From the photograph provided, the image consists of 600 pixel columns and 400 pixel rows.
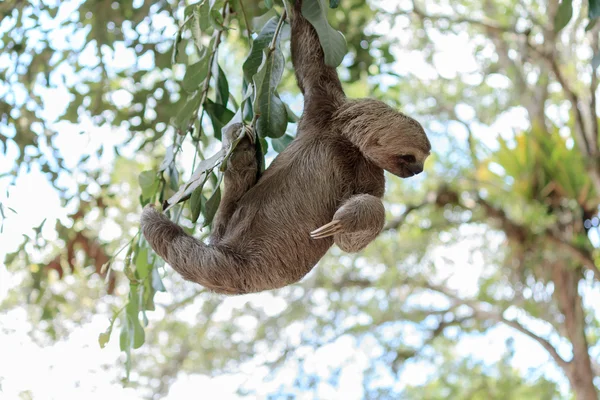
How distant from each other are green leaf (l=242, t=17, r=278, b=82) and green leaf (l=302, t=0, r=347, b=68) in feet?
0.65

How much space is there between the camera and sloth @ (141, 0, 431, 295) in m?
2.37

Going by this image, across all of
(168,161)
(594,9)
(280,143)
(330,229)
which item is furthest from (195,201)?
(594,9)

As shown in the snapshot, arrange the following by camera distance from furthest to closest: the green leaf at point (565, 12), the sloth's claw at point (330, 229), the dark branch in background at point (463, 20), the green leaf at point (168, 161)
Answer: the dark branch in background at point (463, 20) → the green leaf at point (565, 12) → the green leaf at point (168, 161) → the sloth's claw at point (330, 229)

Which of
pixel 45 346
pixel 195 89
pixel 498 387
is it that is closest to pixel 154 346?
pixel 45 346

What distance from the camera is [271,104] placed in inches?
97.7

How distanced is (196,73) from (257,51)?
36cm

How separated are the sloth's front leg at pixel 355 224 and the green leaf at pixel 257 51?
653mm

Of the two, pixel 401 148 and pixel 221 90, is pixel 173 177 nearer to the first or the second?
pixel 221 90

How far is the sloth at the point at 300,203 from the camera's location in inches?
93.4

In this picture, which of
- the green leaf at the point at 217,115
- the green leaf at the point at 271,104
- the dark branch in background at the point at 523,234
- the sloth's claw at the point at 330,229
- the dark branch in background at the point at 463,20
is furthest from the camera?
the dark branch in background at the point at 463,20

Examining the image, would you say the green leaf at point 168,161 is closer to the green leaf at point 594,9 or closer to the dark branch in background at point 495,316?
the green leaf at point 594,9

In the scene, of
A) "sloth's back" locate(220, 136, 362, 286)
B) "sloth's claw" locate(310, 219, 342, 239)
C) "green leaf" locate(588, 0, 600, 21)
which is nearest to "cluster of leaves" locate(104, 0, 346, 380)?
"sloth's back" locate(220, 136, 362, 286)

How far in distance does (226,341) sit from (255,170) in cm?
943

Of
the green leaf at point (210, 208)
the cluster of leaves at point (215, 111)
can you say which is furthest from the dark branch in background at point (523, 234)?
the green leaf at point (210, 208)
